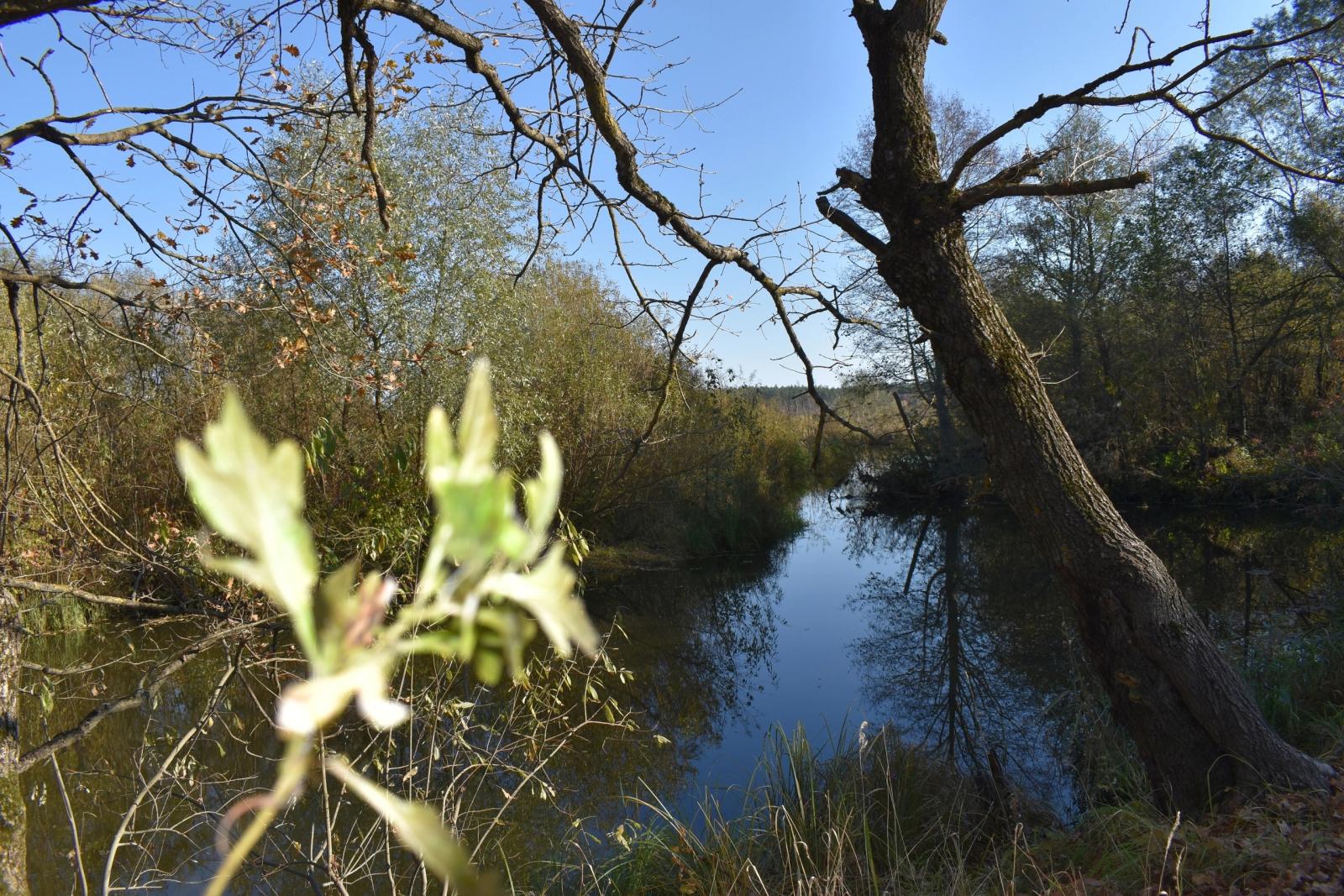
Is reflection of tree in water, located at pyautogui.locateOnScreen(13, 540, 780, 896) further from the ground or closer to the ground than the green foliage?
closer to the ground

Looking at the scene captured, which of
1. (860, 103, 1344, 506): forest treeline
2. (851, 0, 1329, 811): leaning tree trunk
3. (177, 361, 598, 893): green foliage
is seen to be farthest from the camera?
(860, 103, 1344, 506): forest treeline

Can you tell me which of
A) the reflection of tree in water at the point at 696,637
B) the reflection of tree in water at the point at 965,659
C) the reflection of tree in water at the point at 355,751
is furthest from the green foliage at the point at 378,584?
the reflection of tree in water at the point at 696,637

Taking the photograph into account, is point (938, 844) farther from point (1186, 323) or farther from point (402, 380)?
point (1186, 323)

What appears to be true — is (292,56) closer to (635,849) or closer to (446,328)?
(635,849)

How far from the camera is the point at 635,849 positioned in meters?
3.96

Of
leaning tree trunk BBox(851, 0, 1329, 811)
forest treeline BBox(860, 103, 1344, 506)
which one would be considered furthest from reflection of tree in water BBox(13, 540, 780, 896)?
forest treeline BBox(860, 103, 1344, 506)

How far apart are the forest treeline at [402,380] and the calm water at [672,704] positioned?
1.07 metres

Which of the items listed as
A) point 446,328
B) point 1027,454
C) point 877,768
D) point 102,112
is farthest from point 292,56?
point 446,328

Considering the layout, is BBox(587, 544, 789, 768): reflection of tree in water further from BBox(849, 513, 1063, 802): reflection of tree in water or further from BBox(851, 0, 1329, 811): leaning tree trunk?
BBox(851, 0, 1329, 811): leaning tree trunk

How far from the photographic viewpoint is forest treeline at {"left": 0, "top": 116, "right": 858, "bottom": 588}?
4.05 metres

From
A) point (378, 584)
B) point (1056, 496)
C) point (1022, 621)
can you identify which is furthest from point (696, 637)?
point (378, 584)

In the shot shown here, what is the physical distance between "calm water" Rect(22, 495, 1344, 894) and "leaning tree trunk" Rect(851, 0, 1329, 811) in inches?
67.9

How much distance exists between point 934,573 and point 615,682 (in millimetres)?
5748

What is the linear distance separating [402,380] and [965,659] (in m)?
5.58
